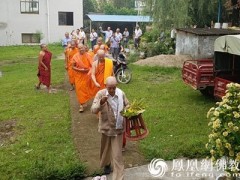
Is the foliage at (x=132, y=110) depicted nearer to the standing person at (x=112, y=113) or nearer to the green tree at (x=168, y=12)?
the standing person at (x=112, y=113)

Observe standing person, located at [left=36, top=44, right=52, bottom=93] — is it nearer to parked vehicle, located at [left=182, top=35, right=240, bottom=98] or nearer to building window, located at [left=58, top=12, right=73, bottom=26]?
parked vehicle, located at [left=182, top=35, right=240, bottom=98]

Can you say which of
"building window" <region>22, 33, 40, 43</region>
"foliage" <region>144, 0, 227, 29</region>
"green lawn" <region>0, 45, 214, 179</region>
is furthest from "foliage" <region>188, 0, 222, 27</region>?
"building window" <region>22, 33, 40, 43</region>

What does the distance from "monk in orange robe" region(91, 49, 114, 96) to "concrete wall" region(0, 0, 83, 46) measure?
87.7ft

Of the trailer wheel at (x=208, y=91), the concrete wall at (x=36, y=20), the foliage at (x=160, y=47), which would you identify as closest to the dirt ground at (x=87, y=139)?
the trailer wheel at (x=208, y=91)

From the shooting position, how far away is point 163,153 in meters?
6.38

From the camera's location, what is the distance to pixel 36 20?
110 ft

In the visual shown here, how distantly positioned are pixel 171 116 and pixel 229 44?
6.62 feet

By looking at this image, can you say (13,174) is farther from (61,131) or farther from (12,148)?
(61,131)

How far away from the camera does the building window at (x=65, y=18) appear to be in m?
34.6

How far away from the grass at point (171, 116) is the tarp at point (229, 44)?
1.54m

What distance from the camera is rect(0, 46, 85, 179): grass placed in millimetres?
5713

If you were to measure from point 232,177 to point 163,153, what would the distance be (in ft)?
5.76

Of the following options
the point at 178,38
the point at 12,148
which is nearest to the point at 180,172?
the point at 12,148

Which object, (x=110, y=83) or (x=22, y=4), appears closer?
(x=110, y=83)
